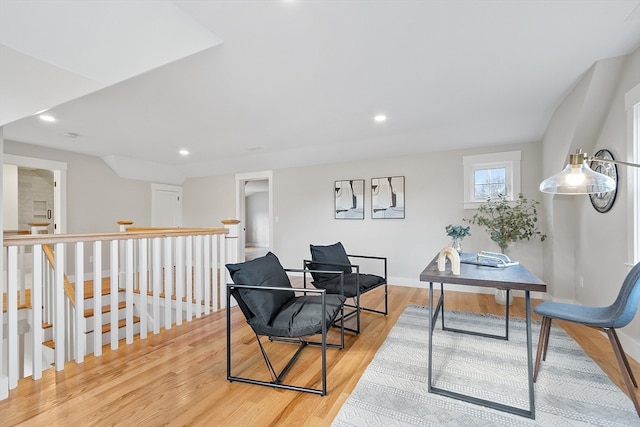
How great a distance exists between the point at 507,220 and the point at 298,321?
3.18 metres

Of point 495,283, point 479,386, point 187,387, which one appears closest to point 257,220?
point 187,387

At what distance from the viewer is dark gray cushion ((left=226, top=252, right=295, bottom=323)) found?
1.93m

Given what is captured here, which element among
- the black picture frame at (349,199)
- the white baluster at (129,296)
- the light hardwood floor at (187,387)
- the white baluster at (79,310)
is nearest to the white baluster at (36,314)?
the light hardwood floor at (187,387)

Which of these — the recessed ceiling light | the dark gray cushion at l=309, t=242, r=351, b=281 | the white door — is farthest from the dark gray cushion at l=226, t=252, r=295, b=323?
the white door

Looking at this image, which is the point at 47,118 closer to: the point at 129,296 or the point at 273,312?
the point at 129,296

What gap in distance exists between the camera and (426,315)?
3119mm

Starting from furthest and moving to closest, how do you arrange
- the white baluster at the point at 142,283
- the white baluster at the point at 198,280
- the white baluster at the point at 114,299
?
1. the white baluster at the point at 198,280
2. the white baluster at the point at 142,283
3. the white baluster at the point at 114,299

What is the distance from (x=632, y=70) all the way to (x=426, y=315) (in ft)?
8.77

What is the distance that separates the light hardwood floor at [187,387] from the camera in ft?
5.20

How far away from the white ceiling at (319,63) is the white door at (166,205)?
2185mm

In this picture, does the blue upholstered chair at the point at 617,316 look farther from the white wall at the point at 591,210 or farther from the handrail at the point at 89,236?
the handrail at the point at 89,236

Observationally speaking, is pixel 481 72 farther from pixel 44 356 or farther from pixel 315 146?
pixel 44 356

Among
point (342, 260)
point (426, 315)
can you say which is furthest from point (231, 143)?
point (426, 315)

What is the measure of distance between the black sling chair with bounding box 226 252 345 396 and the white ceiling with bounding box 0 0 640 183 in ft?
5.09
